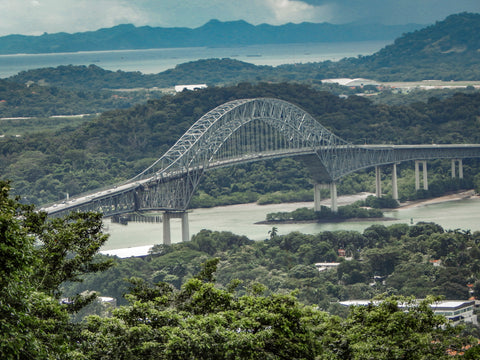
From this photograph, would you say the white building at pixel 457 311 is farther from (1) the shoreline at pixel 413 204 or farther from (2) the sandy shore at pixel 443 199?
(2) the sandy shore at pixel 443 199

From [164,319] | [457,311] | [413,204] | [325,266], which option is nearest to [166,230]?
[325,266]

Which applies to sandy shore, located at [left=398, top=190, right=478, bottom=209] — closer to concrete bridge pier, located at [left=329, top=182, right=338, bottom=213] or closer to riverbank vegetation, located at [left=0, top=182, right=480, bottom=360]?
concrete bridge pier, located at [left=329, top=182, right=338, bottom=213]

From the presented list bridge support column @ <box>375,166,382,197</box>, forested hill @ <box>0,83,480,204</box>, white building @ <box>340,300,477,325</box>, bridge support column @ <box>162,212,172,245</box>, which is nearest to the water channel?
bridge support column @ <box>162,212,172,245</box>

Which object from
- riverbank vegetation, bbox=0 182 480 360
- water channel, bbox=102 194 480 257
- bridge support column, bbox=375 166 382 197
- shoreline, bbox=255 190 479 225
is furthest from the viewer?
bridge support column, bbox=375 166 382 197

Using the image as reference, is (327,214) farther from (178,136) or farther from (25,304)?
(25,304)

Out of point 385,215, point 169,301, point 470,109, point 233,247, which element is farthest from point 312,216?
point 169,301

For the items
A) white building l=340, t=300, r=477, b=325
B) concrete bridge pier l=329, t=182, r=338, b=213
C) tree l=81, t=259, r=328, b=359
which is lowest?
white building l=340, t=300, r=477, b=325

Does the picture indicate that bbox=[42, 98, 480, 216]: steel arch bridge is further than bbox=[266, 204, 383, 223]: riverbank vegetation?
No

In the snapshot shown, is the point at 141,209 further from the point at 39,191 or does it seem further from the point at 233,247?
the point at 39,191
